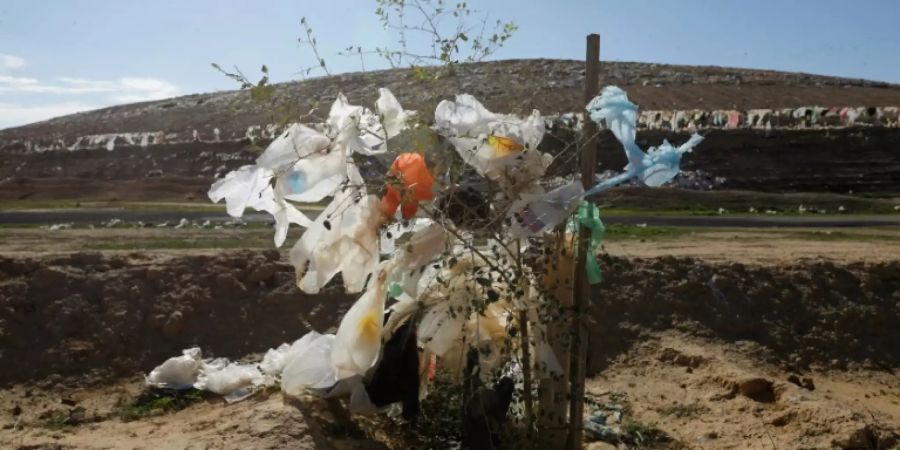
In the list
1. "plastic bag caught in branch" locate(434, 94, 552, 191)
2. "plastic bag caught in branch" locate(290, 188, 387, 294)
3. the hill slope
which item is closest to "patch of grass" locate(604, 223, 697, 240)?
"plastic bag caught in branch" locate(434, 94, 552, 191)

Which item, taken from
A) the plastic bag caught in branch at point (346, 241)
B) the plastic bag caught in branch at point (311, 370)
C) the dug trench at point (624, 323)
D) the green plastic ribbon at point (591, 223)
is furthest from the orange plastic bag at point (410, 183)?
the dug trench at point (624, 323)

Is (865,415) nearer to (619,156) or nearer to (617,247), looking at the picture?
(617,247)

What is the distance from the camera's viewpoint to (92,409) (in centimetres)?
696

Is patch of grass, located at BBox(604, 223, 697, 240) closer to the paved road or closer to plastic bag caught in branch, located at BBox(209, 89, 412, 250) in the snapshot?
the paved road

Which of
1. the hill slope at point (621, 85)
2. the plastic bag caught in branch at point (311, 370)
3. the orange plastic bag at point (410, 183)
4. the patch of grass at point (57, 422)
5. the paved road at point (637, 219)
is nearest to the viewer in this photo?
the orange plastic bag at point (410, 183)

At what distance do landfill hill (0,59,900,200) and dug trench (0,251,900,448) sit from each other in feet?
8.90

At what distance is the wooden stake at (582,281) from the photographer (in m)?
5.06

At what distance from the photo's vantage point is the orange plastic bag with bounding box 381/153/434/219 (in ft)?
15.6

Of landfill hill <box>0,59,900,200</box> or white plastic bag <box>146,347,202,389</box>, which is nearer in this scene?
white plastic bag <box>146,347,202,389</box>

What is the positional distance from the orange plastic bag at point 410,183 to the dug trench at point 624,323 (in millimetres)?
3105

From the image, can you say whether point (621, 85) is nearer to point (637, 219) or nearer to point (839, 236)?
point (637, 219)

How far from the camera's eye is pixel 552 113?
62.5 feet

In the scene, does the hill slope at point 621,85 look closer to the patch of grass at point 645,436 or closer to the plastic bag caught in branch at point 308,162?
the patch of grass at point 645,436

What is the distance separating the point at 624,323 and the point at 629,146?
3.97 m
